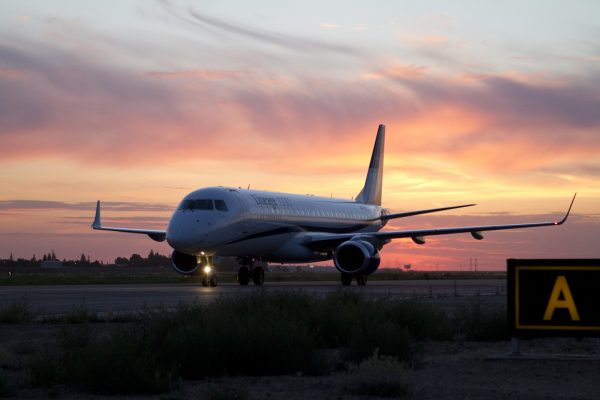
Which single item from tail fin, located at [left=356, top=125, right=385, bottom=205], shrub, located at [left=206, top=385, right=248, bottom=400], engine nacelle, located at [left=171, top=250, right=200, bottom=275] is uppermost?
tail fin, located at [left=356, top=125, right=385, bottom=205]

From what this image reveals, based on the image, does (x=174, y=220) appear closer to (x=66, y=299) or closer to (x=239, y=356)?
(x=66, y=299)

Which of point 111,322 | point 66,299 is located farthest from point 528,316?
point 66,299

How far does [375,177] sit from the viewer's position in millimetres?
54719

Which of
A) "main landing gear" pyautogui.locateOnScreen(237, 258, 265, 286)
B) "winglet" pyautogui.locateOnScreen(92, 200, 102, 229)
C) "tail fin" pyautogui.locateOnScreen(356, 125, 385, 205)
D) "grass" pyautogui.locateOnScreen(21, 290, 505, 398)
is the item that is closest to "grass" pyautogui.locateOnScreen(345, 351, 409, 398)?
"grass" pyautogui.locateOnScreen(21, 290, 505, 398)

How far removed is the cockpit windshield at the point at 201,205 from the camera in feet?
116

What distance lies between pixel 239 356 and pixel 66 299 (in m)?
16.5

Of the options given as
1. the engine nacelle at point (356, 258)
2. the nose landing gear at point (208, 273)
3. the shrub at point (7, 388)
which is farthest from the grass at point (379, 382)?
the engine nacelle at point (356, 258)

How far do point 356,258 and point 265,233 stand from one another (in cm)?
360

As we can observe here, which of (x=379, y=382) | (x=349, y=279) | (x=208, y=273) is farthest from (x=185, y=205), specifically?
(x=379, y=382)

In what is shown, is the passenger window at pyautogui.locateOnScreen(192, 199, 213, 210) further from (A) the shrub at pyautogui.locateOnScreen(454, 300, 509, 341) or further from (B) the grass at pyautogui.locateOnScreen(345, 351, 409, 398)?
(B) the grass at pyautogui.locateOnScreen(345, 351, 409, 398)

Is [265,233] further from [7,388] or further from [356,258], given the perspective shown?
[7,388]

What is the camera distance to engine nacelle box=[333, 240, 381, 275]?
3678 cm

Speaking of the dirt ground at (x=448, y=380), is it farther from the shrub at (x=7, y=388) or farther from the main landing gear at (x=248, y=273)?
the main landing gear at (x=248, y=273)

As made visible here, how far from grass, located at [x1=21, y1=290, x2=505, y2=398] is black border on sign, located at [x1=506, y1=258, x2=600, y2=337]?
1326 mm
